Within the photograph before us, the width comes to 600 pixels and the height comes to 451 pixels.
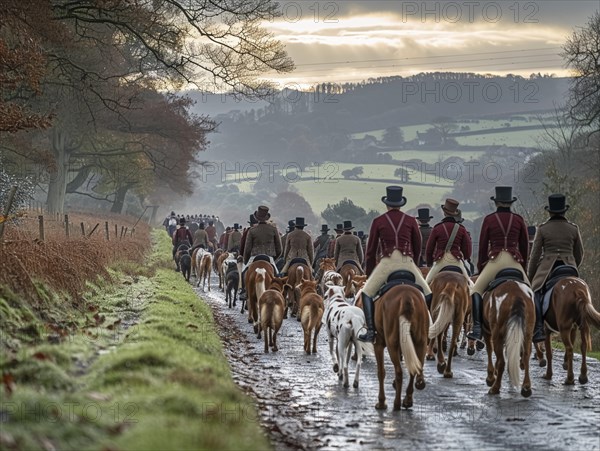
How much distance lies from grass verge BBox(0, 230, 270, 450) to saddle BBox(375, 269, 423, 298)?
86.9 inches

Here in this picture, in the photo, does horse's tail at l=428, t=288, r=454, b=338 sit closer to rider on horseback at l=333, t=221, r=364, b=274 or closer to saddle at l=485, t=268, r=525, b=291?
saddle at l=485, t=268, r=525, b=291

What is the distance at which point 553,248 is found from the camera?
1451 cm

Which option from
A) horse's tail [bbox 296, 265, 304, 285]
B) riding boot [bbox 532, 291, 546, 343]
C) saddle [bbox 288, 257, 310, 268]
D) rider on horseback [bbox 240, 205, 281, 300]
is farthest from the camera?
saddle [bbox 288, 257, 310, 268]

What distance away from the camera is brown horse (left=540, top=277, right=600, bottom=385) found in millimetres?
13516

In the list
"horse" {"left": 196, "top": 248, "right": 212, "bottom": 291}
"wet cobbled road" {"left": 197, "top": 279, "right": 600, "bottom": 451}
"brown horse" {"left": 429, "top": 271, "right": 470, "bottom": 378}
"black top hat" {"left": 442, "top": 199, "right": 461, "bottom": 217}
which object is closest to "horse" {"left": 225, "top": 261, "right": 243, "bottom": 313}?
"horse" {"left": 196, "top": 248, "right": 212, "bottom": 291}

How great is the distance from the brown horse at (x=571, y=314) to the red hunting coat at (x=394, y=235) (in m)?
2.42

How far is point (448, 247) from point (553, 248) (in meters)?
2.06

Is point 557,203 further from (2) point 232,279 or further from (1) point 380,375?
(2) point 232,279

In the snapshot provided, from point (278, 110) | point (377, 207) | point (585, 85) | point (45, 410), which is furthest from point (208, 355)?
point (278, 110)

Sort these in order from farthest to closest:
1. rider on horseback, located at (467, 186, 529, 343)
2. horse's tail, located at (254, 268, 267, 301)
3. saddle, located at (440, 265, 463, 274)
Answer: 1. horse's tail, located at (254, 268, 267, 301)
2. saddle, located at (440, 265, 463, 274)
3. rider on horseback, located at (467, 186, 529, 343)

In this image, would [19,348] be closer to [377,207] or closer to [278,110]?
[377,207]

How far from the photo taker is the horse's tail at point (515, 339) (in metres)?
11.9

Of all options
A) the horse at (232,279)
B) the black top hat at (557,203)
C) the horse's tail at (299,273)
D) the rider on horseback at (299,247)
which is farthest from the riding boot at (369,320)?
the horse at (232,279)

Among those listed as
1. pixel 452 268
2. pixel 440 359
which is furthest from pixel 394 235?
pixel 452 268
